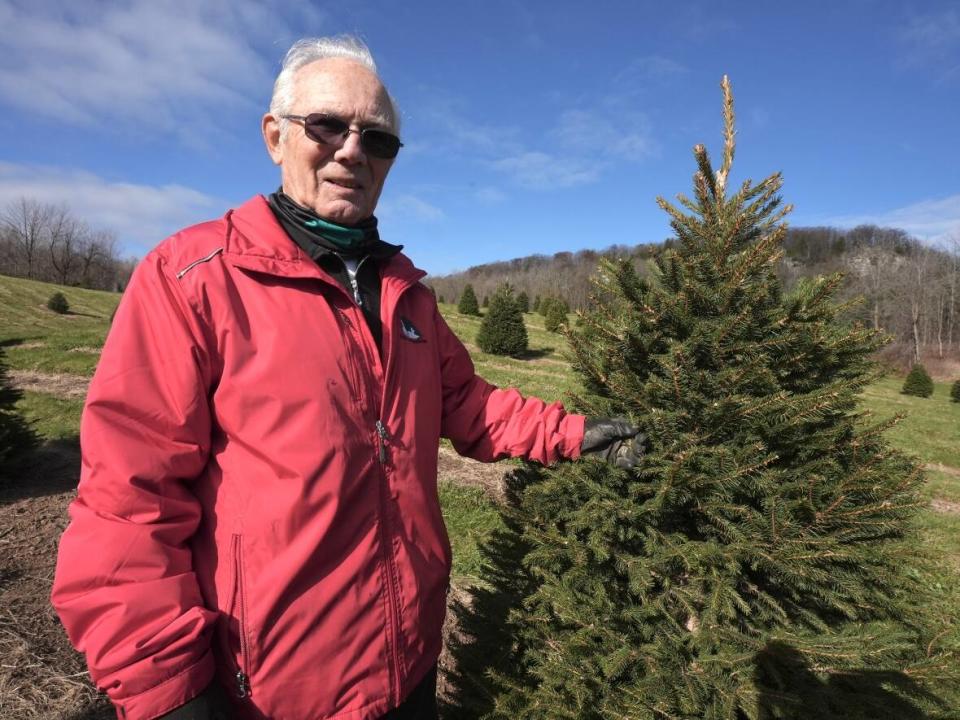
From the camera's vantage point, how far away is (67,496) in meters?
5.76

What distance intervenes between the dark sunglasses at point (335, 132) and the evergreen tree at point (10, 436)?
6.73m

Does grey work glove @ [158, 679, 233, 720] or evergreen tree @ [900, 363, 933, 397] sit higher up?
grey work glove @ [158, 679, 233, 720]

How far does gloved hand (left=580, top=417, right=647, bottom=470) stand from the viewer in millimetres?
2062

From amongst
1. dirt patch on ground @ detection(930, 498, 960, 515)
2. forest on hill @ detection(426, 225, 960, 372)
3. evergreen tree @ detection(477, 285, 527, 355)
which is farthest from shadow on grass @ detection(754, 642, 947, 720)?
forest on hill @ detection(426, 225, 960, 372)

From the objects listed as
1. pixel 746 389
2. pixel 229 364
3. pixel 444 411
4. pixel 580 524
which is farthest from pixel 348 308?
pixel 746 389

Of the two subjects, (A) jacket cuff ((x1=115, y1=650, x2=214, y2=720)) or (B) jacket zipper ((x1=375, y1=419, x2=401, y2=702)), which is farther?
(B) jacket zipper ((x1=375, y1=419, x2=401, y2=702))

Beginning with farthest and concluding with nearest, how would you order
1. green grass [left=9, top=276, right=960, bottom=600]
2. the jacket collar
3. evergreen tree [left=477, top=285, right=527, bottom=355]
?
evergreen tree [left=477, top=285, right=527, bottom=355], green grass [left=9, top=276, right=960, bottom=600], the jacket collar

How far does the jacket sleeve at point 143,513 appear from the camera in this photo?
115 cm

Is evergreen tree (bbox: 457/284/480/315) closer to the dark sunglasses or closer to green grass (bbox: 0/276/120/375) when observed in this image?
green grass (bbox: 0/276/120/375)

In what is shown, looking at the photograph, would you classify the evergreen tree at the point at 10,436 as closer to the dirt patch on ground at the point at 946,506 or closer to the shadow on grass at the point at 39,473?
the shadow on grass at the point at 39,473

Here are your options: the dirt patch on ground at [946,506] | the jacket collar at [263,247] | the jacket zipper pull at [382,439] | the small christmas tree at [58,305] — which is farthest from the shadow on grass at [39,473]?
the small christmas tree at [58,305]

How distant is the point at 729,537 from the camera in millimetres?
1955

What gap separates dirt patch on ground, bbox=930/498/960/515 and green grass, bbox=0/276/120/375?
53.6 feet

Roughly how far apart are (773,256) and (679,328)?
1.57ft
